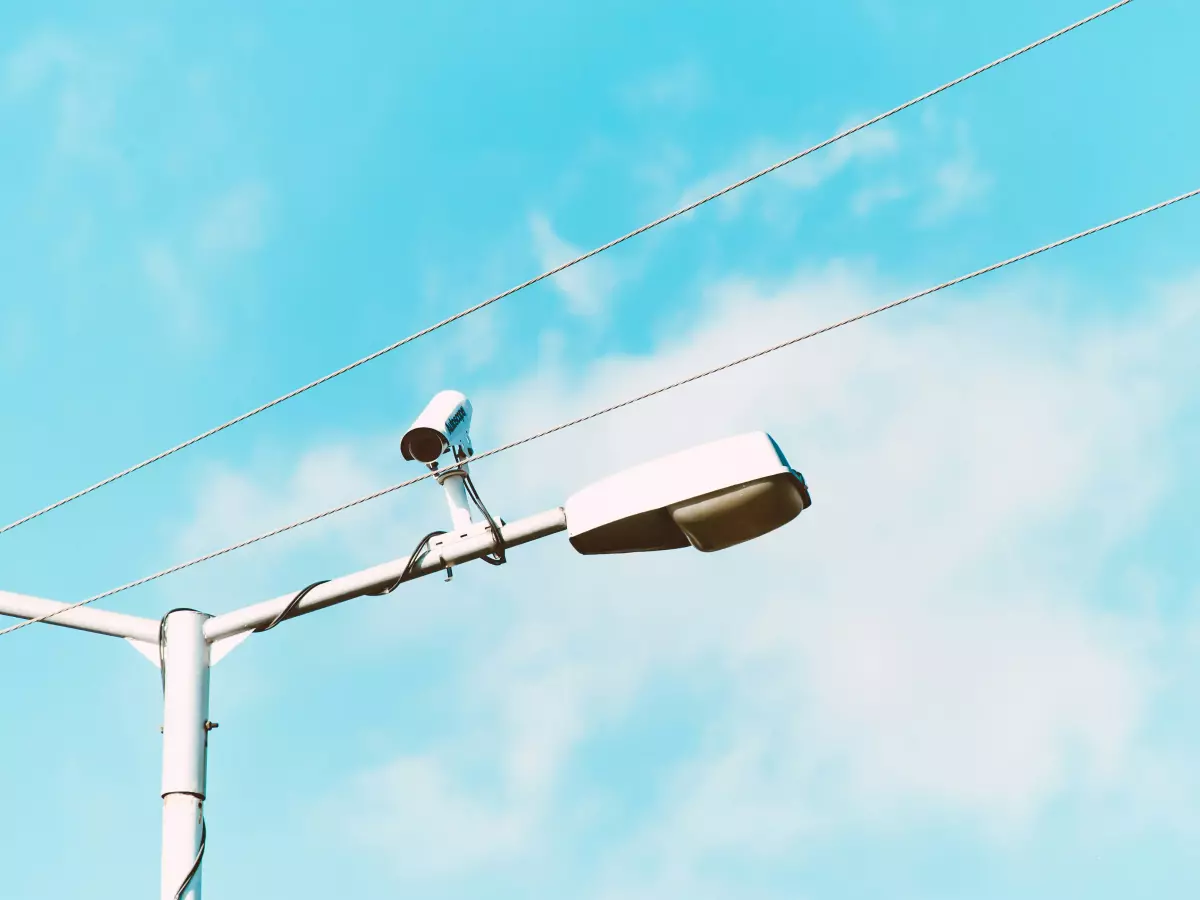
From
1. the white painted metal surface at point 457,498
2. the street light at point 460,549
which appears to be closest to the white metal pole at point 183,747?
the street light at point 460,549

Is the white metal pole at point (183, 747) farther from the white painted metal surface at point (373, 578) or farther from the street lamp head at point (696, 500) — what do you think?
the street lamp head at point (696, 500)

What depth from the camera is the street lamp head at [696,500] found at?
4188 millimetres

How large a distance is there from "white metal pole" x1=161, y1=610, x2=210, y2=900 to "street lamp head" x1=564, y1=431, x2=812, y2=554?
1377 mm

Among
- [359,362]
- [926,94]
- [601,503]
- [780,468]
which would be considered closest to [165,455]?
[359,362]

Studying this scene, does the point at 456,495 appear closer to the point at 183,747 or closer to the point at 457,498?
the point at 457,498

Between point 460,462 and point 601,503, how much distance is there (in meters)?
0.89

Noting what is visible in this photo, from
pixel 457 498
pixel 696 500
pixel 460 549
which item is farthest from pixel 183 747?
pixel 696 500

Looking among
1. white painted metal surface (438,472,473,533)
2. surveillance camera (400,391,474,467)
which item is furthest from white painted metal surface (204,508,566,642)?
surveillance camera (400,391,474,467)

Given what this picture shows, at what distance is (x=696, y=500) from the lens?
4.21m

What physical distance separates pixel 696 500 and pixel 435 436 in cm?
130

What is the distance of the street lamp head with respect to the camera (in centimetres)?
419

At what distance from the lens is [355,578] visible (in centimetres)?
462

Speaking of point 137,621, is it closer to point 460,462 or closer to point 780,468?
point 460,462

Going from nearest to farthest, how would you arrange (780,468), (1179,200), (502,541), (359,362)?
(780,468) < (502,541) < (1179,200) < (359,362)
